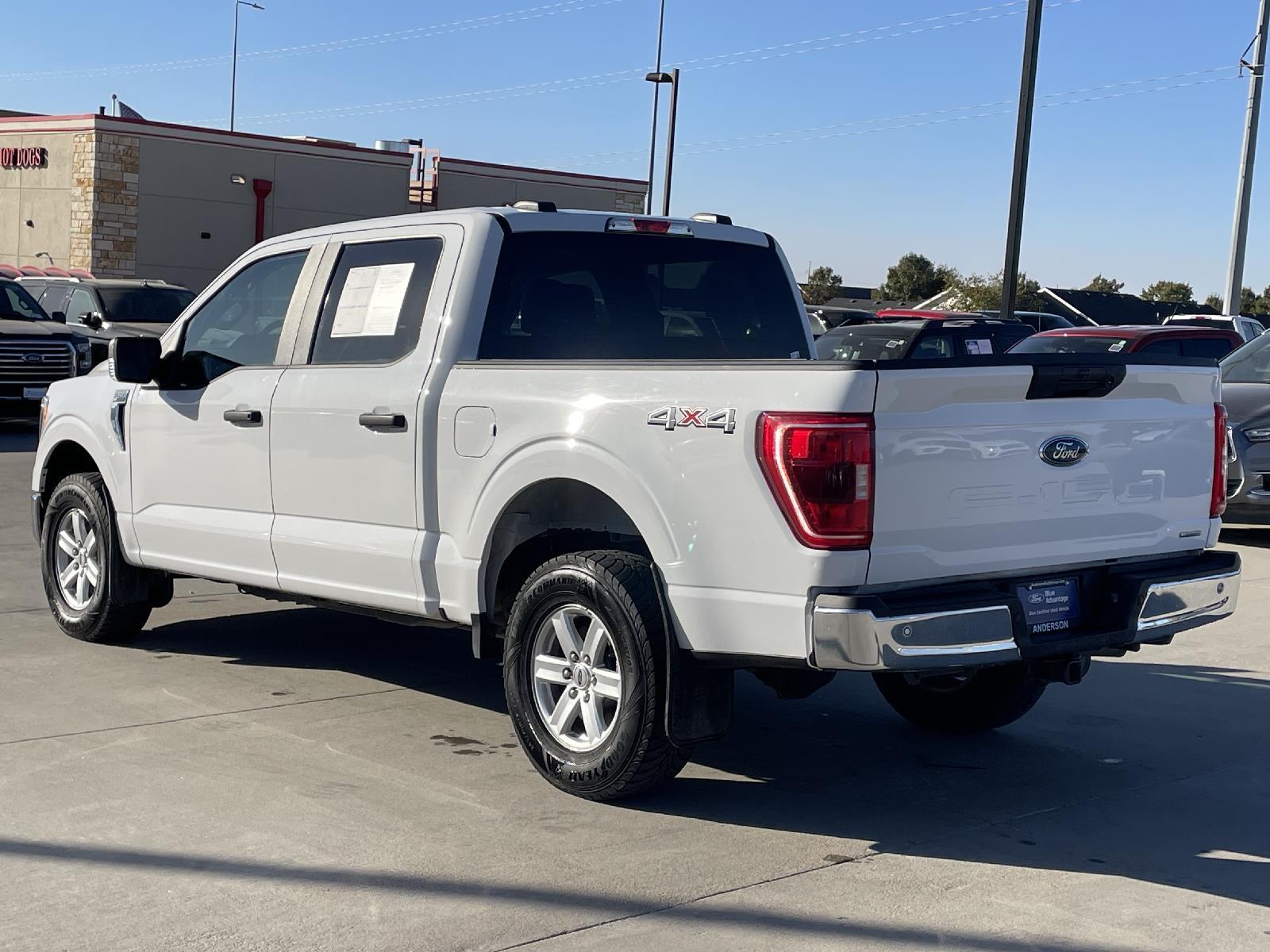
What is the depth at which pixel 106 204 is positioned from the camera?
129 feet

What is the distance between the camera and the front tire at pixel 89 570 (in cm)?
760

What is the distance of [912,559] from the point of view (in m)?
4.75

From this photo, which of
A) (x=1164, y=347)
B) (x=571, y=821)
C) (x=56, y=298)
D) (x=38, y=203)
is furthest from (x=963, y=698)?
(x=38, y=203)

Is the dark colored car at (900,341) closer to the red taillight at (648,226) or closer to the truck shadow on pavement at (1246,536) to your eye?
the truck shadow on pavement at (1246,536)

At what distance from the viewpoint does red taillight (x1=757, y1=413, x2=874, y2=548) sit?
4609mm

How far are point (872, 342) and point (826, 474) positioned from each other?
11448 mm

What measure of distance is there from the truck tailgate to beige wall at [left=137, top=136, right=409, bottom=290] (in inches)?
1476

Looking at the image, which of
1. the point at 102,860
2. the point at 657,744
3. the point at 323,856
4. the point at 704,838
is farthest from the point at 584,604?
the point at 102,860

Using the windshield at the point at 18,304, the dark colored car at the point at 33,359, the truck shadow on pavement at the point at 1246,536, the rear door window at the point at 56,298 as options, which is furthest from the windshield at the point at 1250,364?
the rear door window at the point at 56,298

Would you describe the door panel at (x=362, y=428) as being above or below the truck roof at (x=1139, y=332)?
below

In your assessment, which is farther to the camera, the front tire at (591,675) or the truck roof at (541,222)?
the truck roof at (541,222)

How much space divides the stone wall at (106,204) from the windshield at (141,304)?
61.7 ft

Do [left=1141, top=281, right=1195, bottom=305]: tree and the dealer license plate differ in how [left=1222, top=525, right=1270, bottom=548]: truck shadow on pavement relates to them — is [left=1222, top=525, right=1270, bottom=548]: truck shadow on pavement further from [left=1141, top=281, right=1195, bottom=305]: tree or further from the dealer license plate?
[left=1141, top=281, right=1195, bottom=305]: tree

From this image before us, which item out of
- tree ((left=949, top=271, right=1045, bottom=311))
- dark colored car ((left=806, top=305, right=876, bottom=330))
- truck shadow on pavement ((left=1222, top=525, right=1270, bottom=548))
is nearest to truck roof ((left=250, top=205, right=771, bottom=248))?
truck shadow on pavement ((left=1222, top=525, right=1270, bottom=548))
